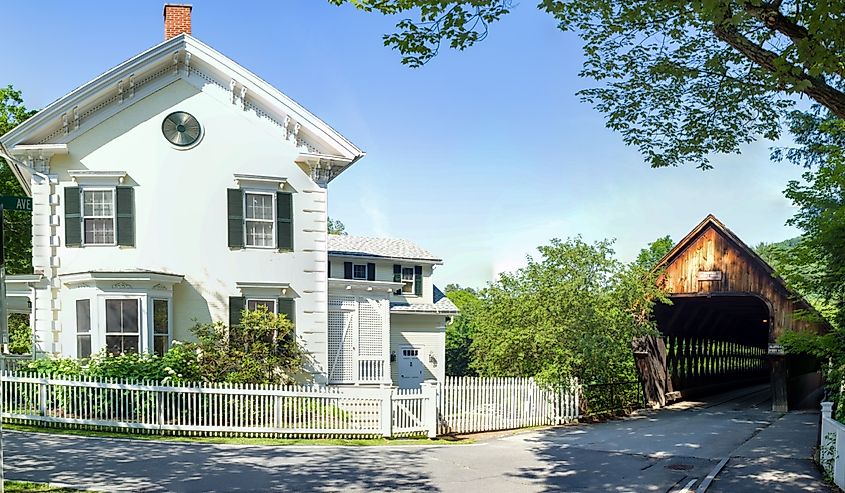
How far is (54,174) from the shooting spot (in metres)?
20.0

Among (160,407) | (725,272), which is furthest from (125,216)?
(725,272)

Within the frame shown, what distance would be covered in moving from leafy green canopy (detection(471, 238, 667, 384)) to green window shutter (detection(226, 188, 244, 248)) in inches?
305

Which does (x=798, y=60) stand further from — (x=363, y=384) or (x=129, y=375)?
(x=363, y=384)

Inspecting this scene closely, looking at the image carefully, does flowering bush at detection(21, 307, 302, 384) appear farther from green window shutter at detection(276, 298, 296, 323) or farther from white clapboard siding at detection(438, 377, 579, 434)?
white clapboard siding at detection(438, 377, 579, 434)

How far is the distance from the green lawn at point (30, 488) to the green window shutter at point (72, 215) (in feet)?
35.4

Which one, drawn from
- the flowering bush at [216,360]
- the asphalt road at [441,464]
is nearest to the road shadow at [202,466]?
the asphalt road at [441,464]

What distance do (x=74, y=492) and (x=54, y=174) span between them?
41.1 feet

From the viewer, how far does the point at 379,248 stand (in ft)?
115

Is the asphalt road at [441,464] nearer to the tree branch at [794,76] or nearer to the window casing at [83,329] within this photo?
the window casing at [83,329]

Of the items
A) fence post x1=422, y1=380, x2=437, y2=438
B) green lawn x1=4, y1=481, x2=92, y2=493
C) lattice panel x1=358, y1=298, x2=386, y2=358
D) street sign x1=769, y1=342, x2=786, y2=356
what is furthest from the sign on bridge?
green lawn x1=4, y1=481, x2=92, y2=493

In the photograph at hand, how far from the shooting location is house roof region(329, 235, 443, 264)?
33869 mm

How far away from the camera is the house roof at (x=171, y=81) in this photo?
1980 cm

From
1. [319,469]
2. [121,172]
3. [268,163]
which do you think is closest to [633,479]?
[319,469]

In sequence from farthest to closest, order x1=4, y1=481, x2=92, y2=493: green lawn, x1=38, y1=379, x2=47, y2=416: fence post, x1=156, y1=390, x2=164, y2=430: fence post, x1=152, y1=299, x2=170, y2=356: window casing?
x1=152, y1=299, x2=170, y2=356: window casing < x1=38, y1=379, x2=47, y2=416: fence post < x1=156, y1=390, x2=164, y2=430: fence post < x1=4, y1=481, x2=92, y2=493: green lawn
